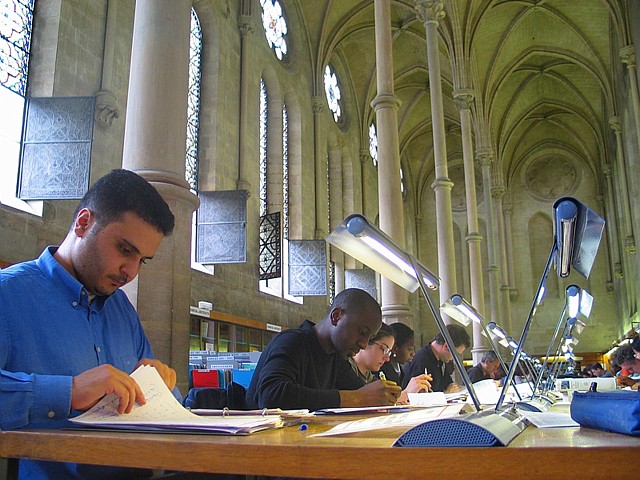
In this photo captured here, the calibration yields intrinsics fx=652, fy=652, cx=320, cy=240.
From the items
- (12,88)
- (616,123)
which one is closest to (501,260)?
(616,123)

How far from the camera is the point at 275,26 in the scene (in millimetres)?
16734

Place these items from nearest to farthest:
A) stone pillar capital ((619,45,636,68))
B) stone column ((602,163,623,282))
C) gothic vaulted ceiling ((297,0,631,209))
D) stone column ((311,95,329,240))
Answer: stone pillar capital ((619,45,636,68)), stone column ((311,95,329,240)), gothic vaulted ceiling ((297,0,631,209)), stone column ((602,163,623,282))

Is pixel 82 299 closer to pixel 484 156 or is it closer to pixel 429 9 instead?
pixel 429 9

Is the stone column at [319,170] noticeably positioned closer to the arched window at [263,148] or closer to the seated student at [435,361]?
the arched window at [263,148]

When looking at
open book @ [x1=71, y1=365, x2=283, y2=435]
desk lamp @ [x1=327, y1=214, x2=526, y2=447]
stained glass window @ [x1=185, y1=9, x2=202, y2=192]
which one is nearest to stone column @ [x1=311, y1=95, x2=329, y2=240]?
stained glass window @ [x1=185, y1=9, x2=202, y2=192]

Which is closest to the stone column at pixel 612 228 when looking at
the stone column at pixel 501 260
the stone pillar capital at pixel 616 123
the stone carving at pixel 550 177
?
the stone carving at pixel 550 177

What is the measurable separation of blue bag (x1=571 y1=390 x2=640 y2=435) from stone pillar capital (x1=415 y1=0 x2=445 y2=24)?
13317 mm

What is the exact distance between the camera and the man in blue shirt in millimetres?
1699

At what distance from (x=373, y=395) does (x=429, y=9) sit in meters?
12.4

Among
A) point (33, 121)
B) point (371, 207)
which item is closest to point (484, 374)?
point (33, 121)

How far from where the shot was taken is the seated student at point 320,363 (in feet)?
9.31

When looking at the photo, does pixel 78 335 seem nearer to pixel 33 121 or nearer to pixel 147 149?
pixel 147 149

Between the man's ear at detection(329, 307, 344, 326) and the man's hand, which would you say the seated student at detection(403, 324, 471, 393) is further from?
the man's hand

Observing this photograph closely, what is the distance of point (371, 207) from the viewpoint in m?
22.7
